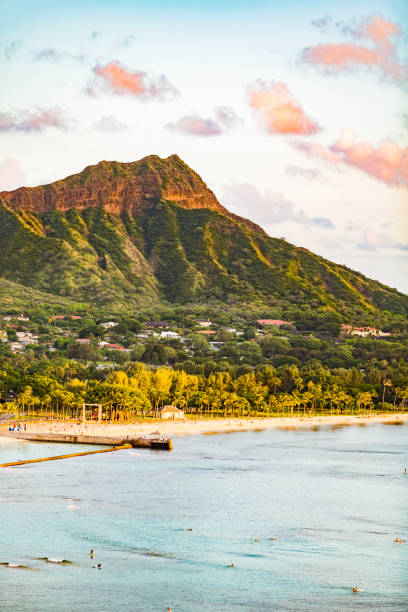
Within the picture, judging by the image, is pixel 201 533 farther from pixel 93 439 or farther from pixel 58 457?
pixel 93 439

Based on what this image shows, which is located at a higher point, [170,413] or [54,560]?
[170,413]

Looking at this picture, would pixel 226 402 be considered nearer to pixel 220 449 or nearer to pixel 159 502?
pixel 220 449

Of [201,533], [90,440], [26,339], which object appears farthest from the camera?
[26,339]

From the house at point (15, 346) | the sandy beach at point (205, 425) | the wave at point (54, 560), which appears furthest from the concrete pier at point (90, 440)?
the house at point (15, 346)

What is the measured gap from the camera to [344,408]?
5940 inches

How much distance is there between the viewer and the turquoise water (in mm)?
33438

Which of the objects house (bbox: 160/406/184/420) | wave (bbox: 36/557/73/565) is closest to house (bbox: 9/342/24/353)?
house (bbox: 160/406/184/420)

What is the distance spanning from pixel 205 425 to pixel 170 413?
33.0 feet

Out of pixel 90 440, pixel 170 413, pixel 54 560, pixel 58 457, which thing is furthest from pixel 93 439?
pixel 54 560

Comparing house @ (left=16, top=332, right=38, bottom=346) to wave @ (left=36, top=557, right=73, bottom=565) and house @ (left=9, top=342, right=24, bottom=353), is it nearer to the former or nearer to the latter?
house @ (left=9, top=342, right=24, bottom=353)

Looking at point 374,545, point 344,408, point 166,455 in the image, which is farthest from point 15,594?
point 344,408

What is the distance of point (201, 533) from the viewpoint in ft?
146

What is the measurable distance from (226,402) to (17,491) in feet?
245

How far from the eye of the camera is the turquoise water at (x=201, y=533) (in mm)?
33438
